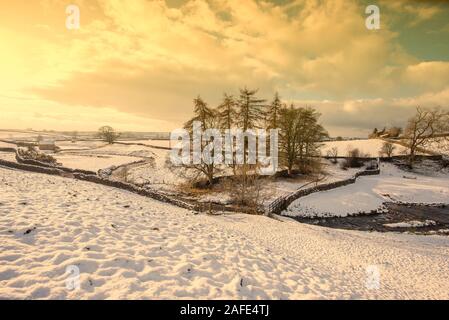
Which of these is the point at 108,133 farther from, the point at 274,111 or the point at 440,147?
the point at 440,147

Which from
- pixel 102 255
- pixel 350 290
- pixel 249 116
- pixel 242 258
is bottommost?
pixel 350 290

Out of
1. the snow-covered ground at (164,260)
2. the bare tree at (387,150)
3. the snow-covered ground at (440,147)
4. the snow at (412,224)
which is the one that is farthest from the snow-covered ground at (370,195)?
the snow-covered ground at (440,147)

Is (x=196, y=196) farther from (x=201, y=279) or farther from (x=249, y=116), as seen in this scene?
(x=201, y=279)

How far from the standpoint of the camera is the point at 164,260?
7.64 m

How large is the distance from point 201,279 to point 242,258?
2395 millimetres

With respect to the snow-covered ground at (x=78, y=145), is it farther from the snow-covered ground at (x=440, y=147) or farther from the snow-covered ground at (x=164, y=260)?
the snow-covered ground at (x=440, y=147)

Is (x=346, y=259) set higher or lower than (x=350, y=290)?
lower

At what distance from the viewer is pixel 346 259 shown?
12047 millimetres

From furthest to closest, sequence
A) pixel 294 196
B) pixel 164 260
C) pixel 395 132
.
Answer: pixel 395 132 < pixel 294 196 < pixel 164 260

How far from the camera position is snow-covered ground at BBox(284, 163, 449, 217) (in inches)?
1035

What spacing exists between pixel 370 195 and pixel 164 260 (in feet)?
103

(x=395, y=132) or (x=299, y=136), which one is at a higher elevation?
(x=395, y=132)

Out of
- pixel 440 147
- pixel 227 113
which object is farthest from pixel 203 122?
pixel 440 147
